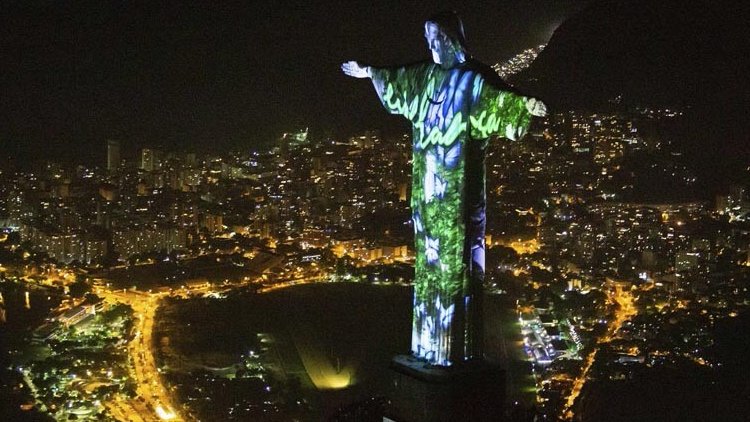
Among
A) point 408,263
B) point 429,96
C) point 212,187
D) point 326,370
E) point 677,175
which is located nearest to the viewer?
point 429,96

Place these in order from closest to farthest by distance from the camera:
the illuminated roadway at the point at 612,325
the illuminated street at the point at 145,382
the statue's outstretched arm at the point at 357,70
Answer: the statue's outstretched arm at the point at 357,70, the illuminated roadway at the point at 612,325, the illuminated street at the point at 145,382

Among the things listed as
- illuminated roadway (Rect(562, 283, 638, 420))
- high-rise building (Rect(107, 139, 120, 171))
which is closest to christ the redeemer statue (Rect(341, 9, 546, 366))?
illuminated roadway (Rect(562, 283, 638, 420))

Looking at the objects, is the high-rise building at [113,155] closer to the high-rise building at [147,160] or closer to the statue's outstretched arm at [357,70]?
the high-rise building at [147,160]

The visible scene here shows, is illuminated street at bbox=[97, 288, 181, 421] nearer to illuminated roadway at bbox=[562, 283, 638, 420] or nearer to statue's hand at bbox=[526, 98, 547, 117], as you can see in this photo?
illuminated roadway at bbox=[562, 283, 638, 420]

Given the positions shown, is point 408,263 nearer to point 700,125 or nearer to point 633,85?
point 700,125

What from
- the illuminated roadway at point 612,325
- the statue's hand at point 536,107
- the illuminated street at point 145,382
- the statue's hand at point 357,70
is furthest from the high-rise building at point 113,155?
the statue's hand at point 536,107

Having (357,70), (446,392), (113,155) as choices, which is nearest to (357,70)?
(357,70)

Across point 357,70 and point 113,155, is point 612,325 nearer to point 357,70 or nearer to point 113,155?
point 357,70

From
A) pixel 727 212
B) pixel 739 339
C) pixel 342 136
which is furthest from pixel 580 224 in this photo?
pixel 342 136

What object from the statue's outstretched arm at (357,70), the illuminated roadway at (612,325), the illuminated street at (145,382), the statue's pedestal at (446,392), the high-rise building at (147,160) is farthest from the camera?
the high-rise building at (147,160)
